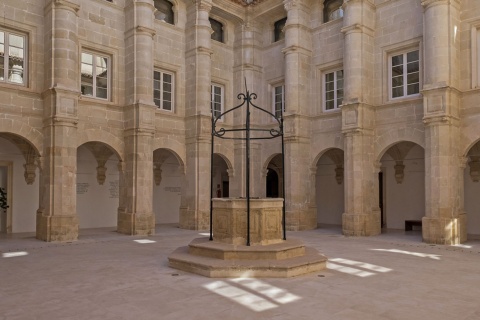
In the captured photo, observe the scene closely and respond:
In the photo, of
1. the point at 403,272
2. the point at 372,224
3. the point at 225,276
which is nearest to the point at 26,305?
the point at 225,276

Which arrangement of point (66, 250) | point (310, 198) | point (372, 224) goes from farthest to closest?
1. point (310, 198)
2. point (372, 224)
3. point (66, 250)

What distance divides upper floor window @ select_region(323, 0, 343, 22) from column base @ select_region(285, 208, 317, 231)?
7.61 metres

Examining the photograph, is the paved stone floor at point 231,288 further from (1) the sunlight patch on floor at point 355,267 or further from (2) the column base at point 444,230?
(2) the column base at point 444,230

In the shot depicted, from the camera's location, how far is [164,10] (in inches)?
672

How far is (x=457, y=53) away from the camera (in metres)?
13.3

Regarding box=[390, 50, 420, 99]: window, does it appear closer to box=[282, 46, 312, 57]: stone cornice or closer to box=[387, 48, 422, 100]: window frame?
box=[387, 48, 422, 100]: window frame

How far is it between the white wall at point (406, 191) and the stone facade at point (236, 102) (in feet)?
0.52

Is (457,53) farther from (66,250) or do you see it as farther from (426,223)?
(66,250)

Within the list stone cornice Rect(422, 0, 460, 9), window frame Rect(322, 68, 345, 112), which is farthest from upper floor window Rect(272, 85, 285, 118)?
stone cornice Rect(422, 0, 460, 9)

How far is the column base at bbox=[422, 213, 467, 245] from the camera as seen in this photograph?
12.7m

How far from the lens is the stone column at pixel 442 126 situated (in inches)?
501

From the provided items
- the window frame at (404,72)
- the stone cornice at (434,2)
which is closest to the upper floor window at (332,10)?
the window frame at (404,72)

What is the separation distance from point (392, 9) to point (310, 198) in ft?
24.6

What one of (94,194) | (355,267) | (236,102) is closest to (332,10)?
(236,102)
